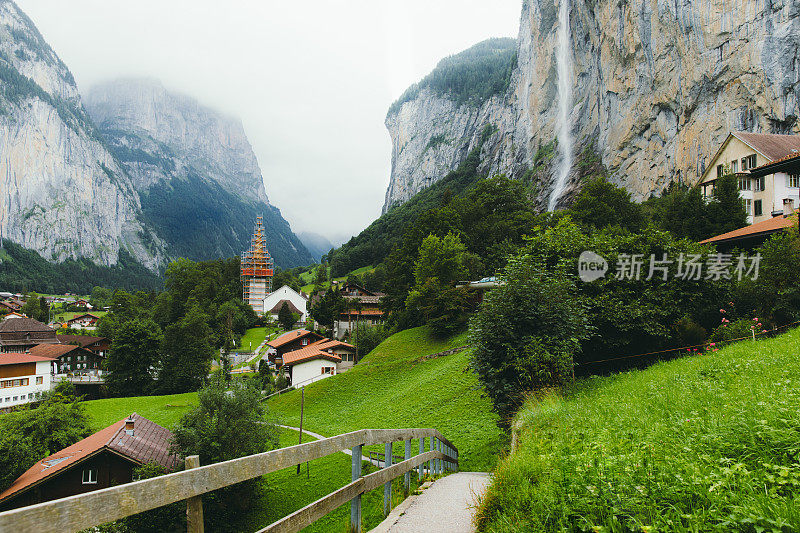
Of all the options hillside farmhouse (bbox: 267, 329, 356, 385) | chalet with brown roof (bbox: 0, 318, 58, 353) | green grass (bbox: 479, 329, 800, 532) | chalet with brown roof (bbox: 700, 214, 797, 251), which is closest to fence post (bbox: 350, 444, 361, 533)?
green grass (bbox: 479, 329, 800, 532)

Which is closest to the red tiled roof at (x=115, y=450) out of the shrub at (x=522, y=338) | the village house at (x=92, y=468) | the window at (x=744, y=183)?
the village house at (x=92, y=468)

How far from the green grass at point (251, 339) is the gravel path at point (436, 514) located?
74480 mm

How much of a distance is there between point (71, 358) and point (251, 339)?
27841 mm

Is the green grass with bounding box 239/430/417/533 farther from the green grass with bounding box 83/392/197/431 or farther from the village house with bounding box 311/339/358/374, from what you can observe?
the village house with bounding box 311/339/358/374

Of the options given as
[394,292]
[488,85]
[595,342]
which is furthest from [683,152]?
[488,85]

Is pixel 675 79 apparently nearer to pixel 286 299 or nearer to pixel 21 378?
pixel 286 299

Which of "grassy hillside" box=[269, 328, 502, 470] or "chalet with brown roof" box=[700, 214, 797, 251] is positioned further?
"chalet with brown roof" box=[700, 214, 797, 251]

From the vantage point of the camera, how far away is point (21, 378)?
61406 millimetres

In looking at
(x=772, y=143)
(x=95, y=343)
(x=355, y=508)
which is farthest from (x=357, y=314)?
(x=355, y=508)

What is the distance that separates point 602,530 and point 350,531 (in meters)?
2.34

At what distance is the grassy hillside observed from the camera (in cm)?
2003

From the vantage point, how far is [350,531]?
4379 mm

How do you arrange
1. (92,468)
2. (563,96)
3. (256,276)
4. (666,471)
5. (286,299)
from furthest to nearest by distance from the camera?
(256,276), (286,299), (563,96), (92,468), (666,471)

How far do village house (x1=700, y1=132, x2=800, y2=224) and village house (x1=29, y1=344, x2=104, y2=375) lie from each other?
280 ft
